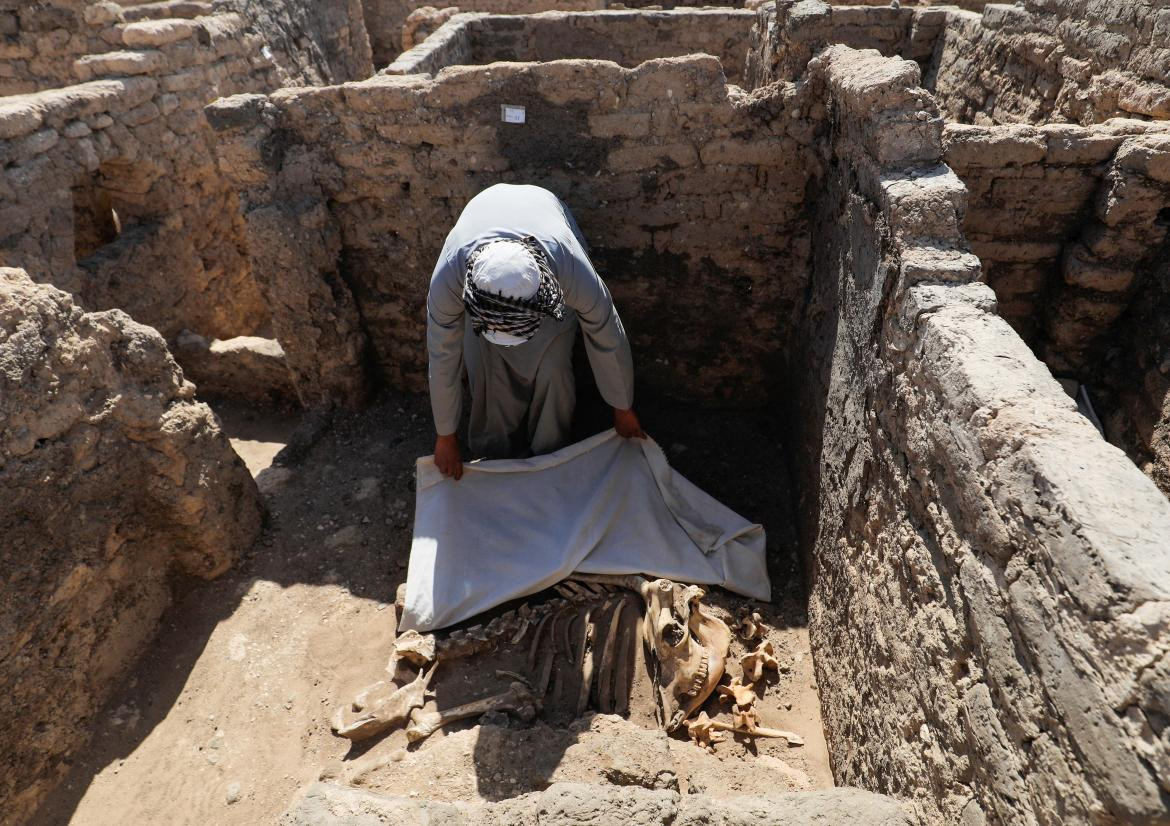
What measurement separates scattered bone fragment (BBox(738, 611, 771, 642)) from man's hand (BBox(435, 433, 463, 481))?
1616mm

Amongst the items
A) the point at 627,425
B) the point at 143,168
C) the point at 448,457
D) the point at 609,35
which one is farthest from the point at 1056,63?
the point at 143,168

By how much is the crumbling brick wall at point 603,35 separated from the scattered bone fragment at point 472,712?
518 centimetres

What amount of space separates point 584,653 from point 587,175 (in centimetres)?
257

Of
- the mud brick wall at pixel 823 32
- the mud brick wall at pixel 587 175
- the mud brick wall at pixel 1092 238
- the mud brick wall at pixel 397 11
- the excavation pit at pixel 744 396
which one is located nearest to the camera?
the excavation pit at pixel 744 396

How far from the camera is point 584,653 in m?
3.47

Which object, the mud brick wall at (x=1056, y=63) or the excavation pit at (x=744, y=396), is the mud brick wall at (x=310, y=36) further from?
the mud brick wall at (x=1056, y=63)

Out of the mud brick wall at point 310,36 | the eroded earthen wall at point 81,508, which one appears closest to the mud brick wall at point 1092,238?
the eroded earthen wall at point 81,508

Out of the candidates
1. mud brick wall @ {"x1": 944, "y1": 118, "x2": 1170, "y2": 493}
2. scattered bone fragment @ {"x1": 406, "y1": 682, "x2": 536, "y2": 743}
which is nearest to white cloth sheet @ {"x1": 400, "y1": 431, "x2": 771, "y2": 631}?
scattered bone fragment @ {"x1": 406, "y1": 682, "x2": 536, "y2": 743}

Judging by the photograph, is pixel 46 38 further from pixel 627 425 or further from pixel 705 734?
pixel 705 734

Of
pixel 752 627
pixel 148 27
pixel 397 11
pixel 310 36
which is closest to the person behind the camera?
pixel 752 627

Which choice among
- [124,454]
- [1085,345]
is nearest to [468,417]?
[124,454]

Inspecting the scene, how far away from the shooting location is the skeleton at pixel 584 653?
10.7 feet

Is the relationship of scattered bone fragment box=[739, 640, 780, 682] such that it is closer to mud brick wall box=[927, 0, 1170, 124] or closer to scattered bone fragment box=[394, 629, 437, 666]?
scattered bone fragment box=[394, 629, 437, 666]

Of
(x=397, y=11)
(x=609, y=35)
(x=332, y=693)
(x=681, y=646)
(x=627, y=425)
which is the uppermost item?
(x=609, y=35)
